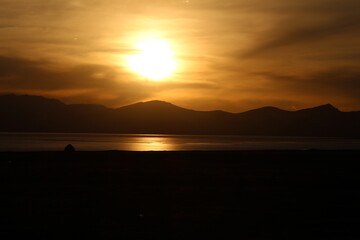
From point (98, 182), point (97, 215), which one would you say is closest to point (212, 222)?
point (97, 215)

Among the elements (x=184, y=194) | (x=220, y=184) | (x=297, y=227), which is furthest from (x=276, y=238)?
(x=220, y=184)

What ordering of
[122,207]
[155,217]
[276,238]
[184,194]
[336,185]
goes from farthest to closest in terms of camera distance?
[336,185]
[184,194]
[122,207]
[155,217]
[276,238]

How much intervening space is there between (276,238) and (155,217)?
11.9 ft

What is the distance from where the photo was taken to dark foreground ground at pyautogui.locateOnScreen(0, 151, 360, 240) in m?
11.0

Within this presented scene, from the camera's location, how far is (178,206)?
574 inches

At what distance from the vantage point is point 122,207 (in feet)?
47.3

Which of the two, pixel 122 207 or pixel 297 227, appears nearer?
pixel 297 227

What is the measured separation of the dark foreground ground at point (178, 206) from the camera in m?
11.0

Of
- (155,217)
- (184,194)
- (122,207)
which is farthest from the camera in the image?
(184,194)

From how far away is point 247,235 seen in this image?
1066 centimetres

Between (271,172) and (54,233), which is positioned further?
Result: (271,172)

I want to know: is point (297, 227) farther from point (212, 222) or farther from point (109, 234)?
point (109, 234)

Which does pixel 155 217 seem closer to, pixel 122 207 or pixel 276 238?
pixel 122 207

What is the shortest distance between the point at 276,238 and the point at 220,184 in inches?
396
